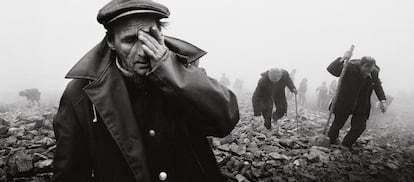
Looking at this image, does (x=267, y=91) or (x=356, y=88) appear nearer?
(x=356, y=88)

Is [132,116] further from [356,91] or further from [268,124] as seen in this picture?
[268,124]

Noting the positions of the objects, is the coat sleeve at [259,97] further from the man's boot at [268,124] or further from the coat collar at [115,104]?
the coat collar at [115,104]

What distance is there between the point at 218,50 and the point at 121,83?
11772 cm

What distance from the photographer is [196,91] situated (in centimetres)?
160

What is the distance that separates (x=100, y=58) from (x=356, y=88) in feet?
20.2

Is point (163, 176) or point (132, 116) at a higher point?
point (132, 116)

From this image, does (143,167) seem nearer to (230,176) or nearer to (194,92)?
(194,92)

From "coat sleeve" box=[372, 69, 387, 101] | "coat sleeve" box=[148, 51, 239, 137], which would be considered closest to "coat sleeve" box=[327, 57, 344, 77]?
"coat sleeve" box=[372, 69, 387, 101]

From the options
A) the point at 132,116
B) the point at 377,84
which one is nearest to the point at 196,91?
the point at 132,116

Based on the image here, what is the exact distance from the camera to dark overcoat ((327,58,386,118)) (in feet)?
20.6

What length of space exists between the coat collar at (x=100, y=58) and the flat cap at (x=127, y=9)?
0.79 ft

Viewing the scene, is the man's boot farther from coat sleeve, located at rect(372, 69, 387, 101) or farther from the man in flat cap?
the man in flat cap

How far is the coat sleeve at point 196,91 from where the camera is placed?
1599 millimetres

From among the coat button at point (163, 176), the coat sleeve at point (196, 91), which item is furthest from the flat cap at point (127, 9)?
the coat button at point (163, 176)
